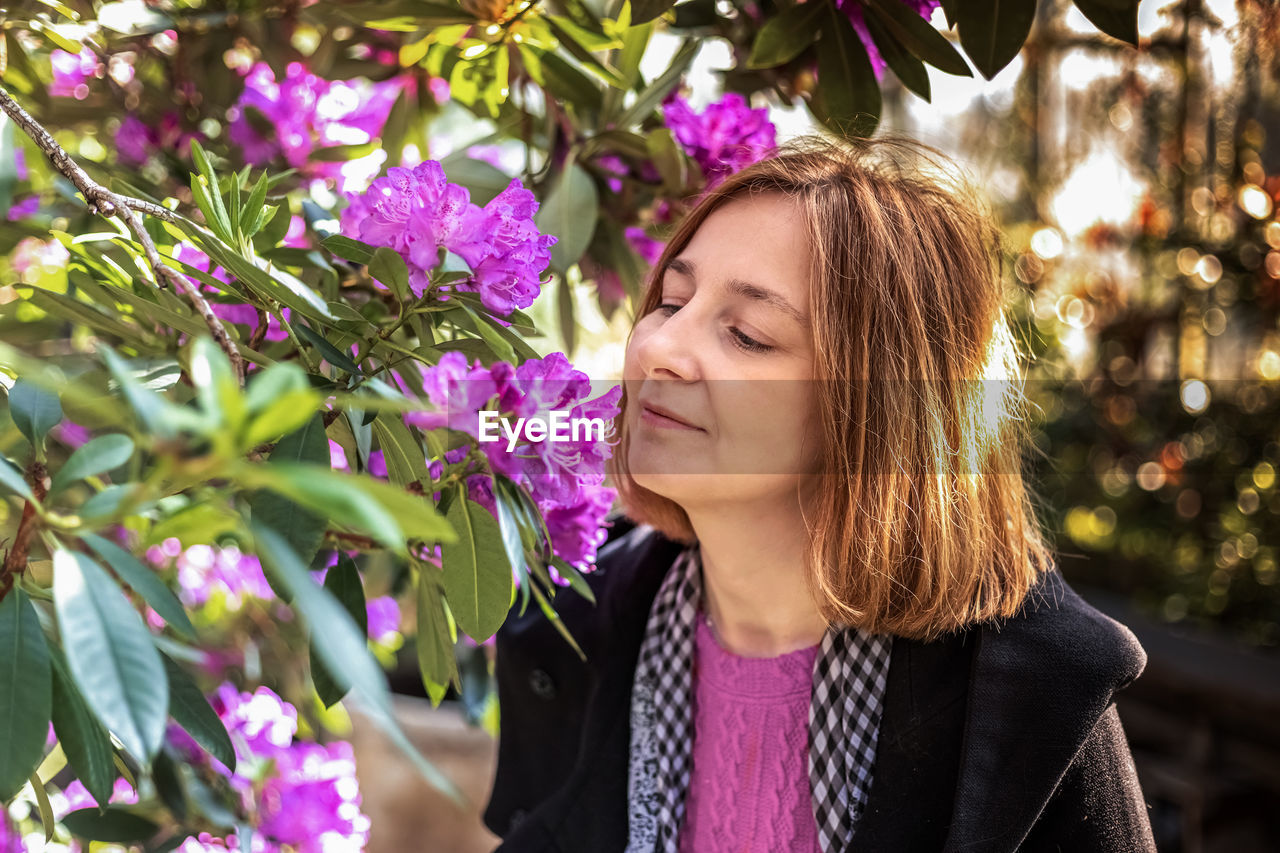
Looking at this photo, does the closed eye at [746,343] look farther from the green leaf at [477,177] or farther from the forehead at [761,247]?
the green leaf at [477,177]

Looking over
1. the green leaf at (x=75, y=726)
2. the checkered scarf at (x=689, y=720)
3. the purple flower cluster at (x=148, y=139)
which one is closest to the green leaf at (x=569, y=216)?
the checkered scarf at (x=689, y=720)

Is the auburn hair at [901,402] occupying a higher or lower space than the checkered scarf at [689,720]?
higher

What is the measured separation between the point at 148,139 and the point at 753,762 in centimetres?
103

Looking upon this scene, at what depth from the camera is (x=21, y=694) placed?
1.65ft

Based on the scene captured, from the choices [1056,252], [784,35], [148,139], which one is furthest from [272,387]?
[1056,252]

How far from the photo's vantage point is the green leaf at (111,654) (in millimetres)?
390

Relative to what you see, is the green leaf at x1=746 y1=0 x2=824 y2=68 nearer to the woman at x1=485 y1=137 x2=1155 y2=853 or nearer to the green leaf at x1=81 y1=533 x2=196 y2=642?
the woman at x1=485 y1=137 x2=1155 y2=853

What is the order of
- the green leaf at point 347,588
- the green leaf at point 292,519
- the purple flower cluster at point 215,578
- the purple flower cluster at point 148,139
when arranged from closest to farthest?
1. the green leaf at point 292,519
2. the green leaf at point 347,588
3. the purple flower cluster at point 148,139
4. the purple flower cluster at point 215,578

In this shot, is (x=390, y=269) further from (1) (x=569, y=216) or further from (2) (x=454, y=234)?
(1) (x=569, y=216)

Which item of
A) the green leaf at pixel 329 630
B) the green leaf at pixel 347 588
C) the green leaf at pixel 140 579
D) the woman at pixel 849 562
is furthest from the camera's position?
the woman at pixel 849 562

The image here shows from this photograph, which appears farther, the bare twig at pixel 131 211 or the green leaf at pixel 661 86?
the green leaf at pixel 661 86

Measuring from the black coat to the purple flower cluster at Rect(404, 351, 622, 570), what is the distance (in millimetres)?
408

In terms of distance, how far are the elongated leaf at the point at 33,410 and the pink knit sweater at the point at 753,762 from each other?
70 cm

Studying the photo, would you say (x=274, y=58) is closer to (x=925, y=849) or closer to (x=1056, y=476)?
(x=925, y=849)
